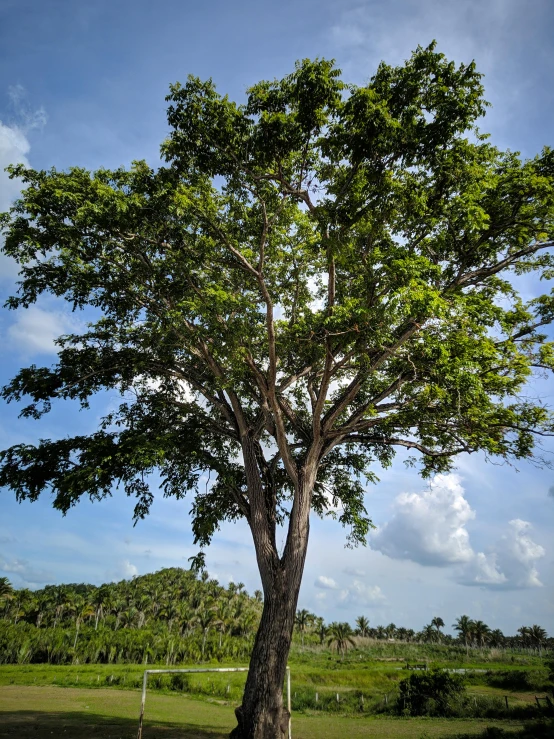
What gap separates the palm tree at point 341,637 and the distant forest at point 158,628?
136 millimetres

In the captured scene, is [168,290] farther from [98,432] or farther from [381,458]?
[381,458]

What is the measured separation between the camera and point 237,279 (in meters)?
11.0

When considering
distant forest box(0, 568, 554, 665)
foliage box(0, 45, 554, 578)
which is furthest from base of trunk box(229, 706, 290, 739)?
distant forest box(0, 568, 554, 665)

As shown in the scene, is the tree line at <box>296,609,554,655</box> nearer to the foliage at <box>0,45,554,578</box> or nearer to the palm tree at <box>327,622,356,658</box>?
the palm tree at <box>327,622,356,658</box>

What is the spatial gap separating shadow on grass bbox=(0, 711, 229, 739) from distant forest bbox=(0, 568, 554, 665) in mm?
43032

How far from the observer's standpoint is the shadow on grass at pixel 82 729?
1179 cm

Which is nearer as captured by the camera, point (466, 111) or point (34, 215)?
point (466, 111)

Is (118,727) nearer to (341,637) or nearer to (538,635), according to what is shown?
(341,637)

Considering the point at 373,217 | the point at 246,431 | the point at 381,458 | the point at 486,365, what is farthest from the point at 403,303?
the point at 381,458

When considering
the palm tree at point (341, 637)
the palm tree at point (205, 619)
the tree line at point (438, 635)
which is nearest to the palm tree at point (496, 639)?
the tree line at point (438, 635)

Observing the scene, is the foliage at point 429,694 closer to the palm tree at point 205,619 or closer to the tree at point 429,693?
the tree at point 429,693

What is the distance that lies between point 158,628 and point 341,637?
94.7 ft

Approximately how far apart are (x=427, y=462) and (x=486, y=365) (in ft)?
12.6

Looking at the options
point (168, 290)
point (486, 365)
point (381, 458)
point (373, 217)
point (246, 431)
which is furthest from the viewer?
point (381, 458)
